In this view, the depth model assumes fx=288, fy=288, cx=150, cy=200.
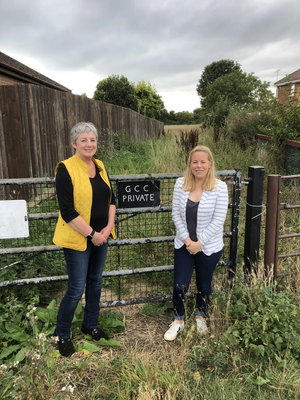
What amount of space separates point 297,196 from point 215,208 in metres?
3.89

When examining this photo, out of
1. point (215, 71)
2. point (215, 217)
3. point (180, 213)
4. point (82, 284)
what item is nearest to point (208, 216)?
point (215, 217)

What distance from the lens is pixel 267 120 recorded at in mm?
10359

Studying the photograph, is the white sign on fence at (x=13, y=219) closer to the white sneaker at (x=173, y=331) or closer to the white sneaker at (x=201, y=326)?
the white sneaker at (x=173, y=331)

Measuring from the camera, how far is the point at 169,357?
253 centimetres

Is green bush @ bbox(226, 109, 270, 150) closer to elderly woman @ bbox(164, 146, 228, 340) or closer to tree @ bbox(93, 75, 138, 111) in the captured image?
elderly woman @ bbox(164, 146, 228, 340)

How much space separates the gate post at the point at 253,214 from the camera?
3.00 metres

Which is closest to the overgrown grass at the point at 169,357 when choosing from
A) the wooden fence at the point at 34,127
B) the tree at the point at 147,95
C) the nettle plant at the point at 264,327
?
the nettle plant at the point at 264,327

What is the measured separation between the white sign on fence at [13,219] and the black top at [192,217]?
1498 millimetres

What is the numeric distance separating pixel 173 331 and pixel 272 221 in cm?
153

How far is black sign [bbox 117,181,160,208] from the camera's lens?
2846 millimetres

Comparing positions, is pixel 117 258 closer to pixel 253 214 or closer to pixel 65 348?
pixel 65 348

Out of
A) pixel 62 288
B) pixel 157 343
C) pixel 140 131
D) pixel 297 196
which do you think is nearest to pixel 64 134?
pixel 62 288

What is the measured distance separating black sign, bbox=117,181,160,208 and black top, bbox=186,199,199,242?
0.40 meters

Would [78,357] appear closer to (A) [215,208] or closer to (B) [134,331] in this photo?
(B) [134,331]
